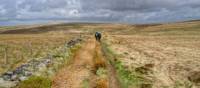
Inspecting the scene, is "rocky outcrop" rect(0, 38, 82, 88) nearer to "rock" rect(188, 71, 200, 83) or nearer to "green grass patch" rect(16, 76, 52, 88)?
"green grass patch" rect(16, 76, 52, 88)

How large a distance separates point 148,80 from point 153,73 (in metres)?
2.91

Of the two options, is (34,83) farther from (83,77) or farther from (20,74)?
(83,77)

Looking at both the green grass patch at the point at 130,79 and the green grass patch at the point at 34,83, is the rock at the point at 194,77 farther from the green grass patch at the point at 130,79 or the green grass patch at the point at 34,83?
the green grass patch at the point at 34,83

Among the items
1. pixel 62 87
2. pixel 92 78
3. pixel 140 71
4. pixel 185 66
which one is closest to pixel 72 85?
pixel 62 87

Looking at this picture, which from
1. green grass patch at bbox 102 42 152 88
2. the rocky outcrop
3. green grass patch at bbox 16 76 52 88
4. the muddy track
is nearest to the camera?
green grass patch at bbox 16 76 52 88

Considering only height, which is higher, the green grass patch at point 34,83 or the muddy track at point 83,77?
the green grass patch at point 34,83

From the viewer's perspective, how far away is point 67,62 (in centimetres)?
3067

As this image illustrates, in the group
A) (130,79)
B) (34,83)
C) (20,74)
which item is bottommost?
(130,79)

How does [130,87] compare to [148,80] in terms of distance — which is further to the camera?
[148,80]

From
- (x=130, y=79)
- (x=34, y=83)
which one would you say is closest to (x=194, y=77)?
(x=130, y=79)

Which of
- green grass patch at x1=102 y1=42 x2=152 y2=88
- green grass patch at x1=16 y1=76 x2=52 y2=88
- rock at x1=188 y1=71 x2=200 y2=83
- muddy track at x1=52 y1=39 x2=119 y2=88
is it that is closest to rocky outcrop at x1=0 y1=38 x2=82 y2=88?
green grass patch at x1=16 y1=76 x2=52 y2=88

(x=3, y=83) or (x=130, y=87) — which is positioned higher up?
(x=3, y=83)

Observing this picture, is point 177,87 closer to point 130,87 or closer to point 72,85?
point 130,87

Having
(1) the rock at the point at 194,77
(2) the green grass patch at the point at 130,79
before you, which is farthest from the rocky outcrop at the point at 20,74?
(1) the rock at the point at 194,77
